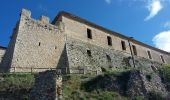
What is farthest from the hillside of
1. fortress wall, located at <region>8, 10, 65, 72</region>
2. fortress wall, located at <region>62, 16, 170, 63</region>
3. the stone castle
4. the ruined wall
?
fortress wall, located at <region>62, 16, 170, 63</region>

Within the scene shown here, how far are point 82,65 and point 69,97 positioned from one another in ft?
29.7

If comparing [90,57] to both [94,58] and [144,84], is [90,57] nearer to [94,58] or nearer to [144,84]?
[94,58]

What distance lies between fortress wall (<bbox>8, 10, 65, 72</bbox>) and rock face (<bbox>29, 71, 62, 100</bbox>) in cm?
656

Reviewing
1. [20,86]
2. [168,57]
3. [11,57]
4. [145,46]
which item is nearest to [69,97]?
[20,86]

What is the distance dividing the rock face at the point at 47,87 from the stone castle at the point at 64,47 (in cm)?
495

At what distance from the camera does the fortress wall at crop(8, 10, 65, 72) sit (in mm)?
22234

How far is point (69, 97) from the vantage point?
16688 mm

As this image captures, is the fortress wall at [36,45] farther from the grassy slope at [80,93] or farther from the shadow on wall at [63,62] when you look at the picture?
the grassy slope at [80,93]

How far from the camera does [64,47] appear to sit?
84.2 ft

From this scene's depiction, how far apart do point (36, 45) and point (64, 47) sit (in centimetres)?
313

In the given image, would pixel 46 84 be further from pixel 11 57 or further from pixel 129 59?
pixel 129 59

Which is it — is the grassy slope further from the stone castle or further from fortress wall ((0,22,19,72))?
fortress wall ((0,22,19,72))

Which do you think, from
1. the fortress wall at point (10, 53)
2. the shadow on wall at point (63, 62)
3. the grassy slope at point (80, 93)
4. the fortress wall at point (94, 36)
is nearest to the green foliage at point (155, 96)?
the grassy slope at point (80, 93)

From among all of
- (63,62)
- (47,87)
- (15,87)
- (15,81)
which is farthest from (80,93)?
(63,62)
